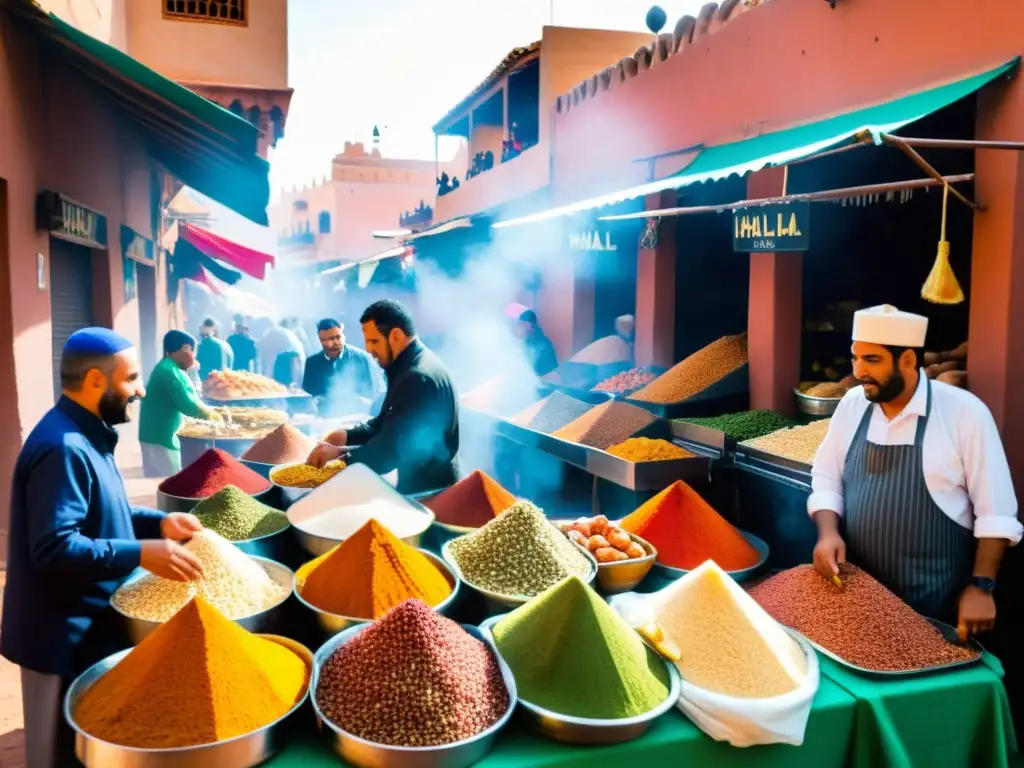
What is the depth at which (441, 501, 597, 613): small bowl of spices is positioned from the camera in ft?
8.53

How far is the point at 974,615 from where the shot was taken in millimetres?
2531

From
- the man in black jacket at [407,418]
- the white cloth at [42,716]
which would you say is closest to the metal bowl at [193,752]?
the white cloth at [42,716]

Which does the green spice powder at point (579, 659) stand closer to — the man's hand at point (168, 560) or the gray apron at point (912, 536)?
the man's hand at point (168, 560)

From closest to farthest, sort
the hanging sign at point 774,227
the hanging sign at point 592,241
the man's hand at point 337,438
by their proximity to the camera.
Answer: the man's hand at point 337,438 < the hanging sign at point 774,227 < the hanging sign at point 592,241

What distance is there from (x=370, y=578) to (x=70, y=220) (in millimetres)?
4648

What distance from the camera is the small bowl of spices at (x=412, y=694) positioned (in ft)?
6.02

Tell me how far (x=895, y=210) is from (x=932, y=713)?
537 centimetres

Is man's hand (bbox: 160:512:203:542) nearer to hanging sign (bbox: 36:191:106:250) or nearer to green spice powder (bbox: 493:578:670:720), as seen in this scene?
green spice powder (bbox: 493:578:670:720)

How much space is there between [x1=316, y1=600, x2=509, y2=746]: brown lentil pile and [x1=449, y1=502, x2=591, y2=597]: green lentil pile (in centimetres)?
48

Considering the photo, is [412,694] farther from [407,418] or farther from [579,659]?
[407,418]

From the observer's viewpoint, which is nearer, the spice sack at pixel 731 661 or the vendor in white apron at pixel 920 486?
the spice sack at pixel 731 661

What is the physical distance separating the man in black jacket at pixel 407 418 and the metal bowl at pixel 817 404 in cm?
238

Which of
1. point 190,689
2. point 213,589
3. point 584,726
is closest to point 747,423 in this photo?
point 584,726

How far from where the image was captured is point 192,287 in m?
22.5
